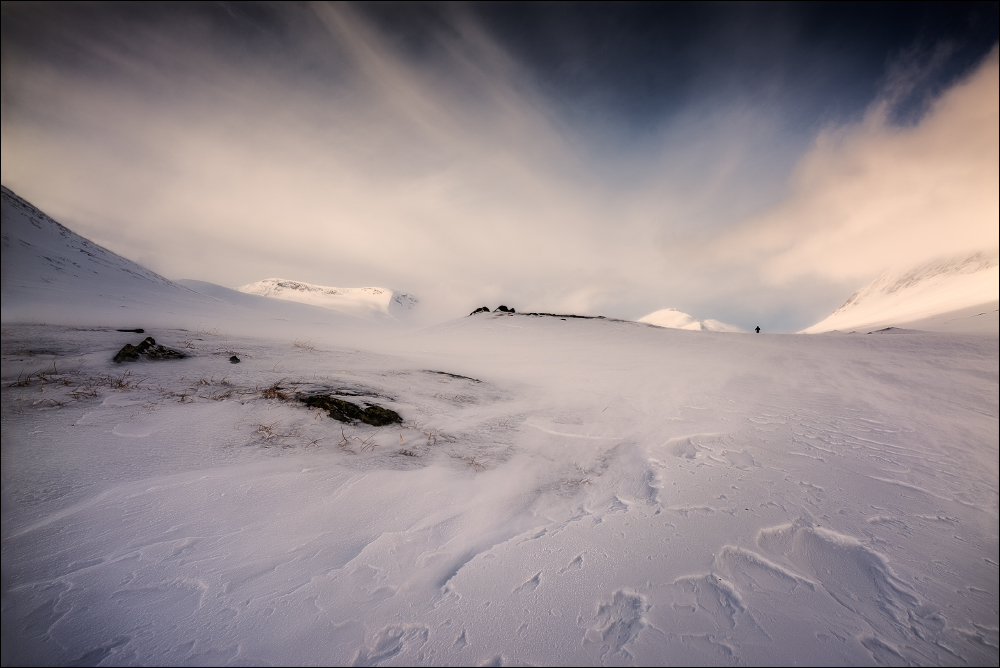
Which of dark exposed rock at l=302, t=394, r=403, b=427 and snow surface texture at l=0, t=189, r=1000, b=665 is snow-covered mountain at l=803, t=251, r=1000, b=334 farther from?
dark exposed rock at l=302, t=394, r=403, b=427

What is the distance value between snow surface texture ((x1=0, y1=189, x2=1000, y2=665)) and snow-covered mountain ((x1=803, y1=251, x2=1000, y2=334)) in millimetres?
131

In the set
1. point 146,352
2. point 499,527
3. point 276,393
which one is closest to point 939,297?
point 499,527

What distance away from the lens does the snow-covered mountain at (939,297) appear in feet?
4.58

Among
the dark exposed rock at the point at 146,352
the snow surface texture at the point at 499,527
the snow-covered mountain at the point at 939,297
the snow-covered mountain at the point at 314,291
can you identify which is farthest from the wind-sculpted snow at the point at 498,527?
the snow-covered mountain at the point at 314,291

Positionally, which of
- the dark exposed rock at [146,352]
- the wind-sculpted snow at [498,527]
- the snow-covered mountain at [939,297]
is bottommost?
the wind-sculpted snow at [498,527]

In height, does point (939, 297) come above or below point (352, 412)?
above

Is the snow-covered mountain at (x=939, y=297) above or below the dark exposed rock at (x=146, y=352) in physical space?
above

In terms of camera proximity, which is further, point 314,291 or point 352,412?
point 314,291

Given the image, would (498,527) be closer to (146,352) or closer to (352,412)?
(352,412)

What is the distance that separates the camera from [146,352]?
12.7 feet

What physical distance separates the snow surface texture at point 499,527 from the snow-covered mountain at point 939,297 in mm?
131

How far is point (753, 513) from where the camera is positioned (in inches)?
77.3

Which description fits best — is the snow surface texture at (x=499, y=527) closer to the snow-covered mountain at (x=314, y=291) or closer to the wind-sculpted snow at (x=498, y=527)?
the wind-sculpted snow at (x=498, y=527)

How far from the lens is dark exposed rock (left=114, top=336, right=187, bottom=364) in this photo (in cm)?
366
